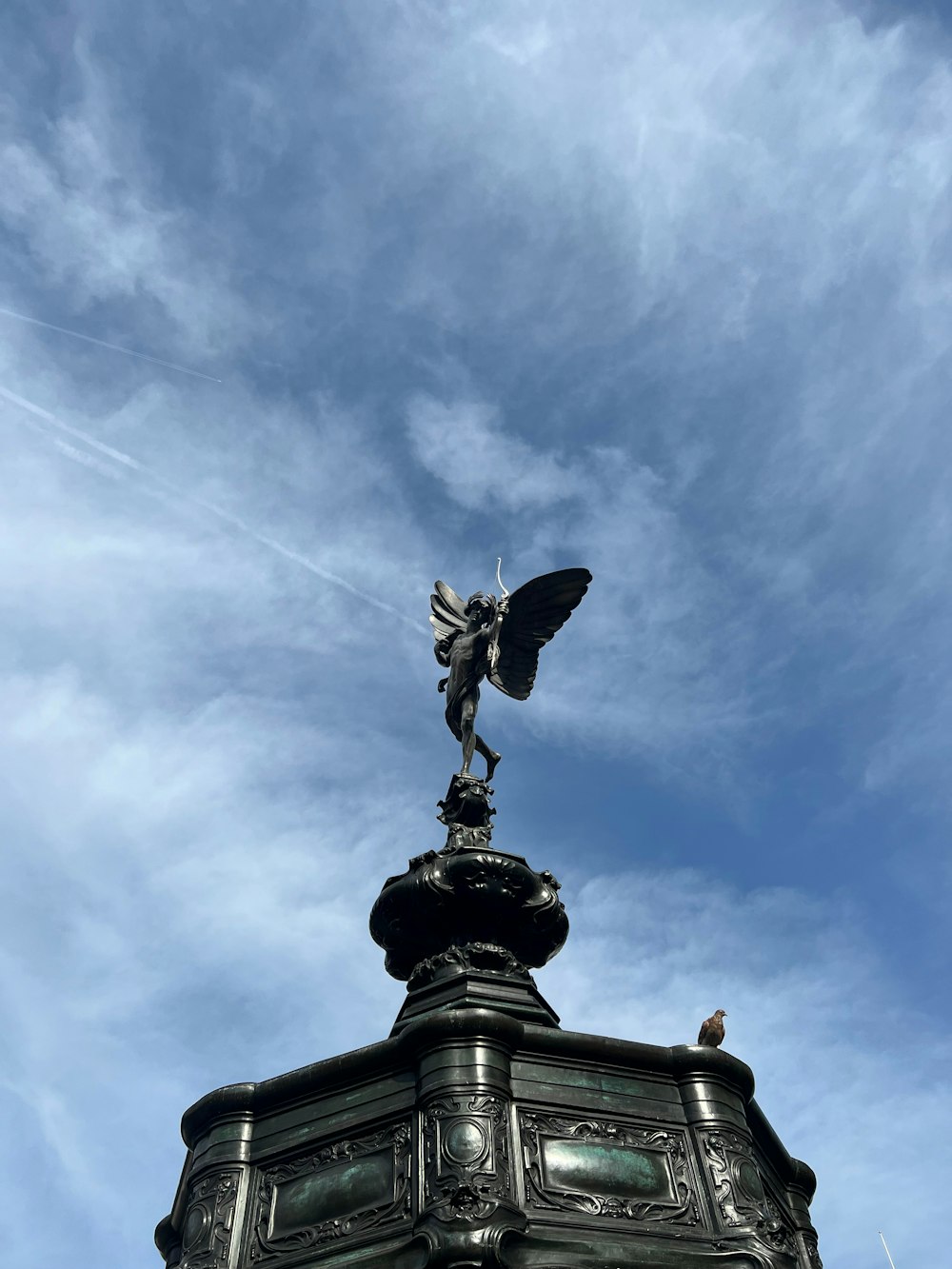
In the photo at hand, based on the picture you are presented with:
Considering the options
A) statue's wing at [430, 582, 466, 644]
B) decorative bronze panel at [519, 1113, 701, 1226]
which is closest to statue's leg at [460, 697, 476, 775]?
statue's wing at [430, 582, 466, 644]

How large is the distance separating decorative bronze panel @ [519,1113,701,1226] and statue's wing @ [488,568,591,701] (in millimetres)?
5445

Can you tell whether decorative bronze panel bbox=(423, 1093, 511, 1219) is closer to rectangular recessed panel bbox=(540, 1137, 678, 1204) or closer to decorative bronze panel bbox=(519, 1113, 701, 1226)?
decorative bronze panel bbox=(519, 1113, 701, 1226)

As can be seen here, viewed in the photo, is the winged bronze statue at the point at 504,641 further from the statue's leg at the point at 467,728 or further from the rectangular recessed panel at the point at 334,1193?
the rectangular recessed panel at the point at 334,1193

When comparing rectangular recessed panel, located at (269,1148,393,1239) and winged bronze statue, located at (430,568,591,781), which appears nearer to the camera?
rectangular recessed panel, located at (269,1148,393,1239)

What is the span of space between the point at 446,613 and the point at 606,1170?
22.7ft

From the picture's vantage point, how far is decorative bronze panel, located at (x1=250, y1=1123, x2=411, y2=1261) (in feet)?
25.2

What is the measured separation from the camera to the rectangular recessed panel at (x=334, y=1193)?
7.80 meters

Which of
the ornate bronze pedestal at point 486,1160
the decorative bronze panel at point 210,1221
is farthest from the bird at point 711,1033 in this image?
Answer: the decorative bronze panel at point 210,1221

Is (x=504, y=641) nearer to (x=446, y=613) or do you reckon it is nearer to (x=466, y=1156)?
(x=446, y=613)

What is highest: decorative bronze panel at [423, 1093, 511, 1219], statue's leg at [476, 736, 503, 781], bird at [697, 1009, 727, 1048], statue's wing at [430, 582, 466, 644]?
statue's wing at [430, 582, 466, 644]

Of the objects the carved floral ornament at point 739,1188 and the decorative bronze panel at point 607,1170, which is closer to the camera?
the decorative bronze panel at point 607,1170

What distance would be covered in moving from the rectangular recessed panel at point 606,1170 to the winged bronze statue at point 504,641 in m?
4.84

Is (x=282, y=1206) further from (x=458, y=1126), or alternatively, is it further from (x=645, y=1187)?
(x=645, y=1187)

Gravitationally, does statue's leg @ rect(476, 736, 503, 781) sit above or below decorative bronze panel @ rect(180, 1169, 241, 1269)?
above
